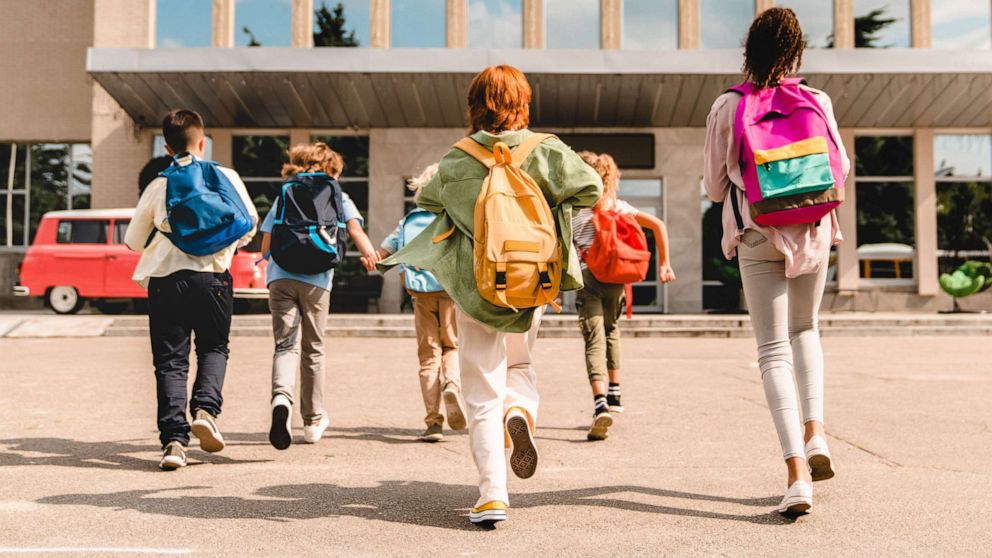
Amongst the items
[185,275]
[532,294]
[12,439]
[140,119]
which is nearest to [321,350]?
Answer: [185,275]

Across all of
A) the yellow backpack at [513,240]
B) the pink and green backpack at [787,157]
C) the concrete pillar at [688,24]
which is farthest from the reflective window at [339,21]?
the yellow backpack at [513,240]

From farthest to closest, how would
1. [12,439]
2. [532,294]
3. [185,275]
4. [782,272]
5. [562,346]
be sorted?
[562,346], [12,439], [185,275], [782,272], [532,294]

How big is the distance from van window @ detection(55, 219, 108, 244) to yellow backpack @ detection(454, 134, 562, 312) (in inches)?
668

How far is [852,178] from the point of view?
22.6 m

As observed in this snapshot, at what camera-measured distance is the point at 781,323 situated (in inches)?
153

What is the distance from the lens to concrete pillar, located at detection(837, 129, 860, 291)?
22.3m

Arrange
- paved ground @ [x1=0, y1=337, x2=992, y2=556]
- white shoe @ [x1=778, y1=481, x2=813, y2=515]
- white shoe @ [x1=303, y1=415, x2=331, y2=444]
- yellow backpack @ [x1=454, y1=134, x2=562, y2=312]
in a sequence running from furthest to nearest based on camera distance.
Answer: white shoe @ [x1=303, y1=415, x2=331, y2=444] < white shoe @ [x1=778, y1=481, x2=813, y2=515] < yellow backpack @ [x1=454, y1=134, x2=562, y2=312] < paved ground @ [x1=0, y1=337, x2=992, y2=556]

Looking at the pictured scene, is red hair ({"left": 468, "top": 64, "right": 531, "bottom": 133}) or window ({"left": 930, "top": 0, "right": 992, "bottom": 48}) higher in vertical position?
window ({"left": 930, "top": 0, "right": 992, "bottom": 48})

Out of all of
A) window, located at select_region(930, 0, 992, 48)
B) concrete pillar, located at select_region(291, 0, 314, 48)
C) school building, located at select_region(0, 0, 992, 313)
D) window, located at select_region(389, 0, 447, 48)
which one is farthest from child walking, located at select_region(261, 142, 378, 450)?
window, located at select_region(930, 0, 992, 48)

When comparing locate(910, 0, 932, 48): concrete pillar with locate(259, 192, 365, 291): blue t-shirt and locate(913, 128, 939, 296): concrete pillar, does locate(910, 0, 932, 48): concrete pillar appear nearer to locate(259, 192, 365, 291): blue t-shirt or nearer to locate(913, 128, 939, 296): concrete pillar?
locate(913, 128, 939, 296): concrete pillar

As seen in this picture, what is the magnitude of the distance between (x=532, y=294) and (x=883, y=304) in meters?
20.7

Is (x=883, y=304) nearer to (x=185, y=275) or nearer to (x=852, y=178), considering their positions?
(x=852, y=178)

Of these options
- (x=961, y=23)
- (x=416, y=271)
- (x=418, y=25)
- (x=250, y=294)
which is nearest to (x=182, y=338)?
(x=416, y=271)

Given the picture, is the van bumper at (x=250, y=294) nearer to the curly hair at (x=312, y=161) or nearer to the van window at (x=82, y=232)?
the van window at (x=82, y=232)
